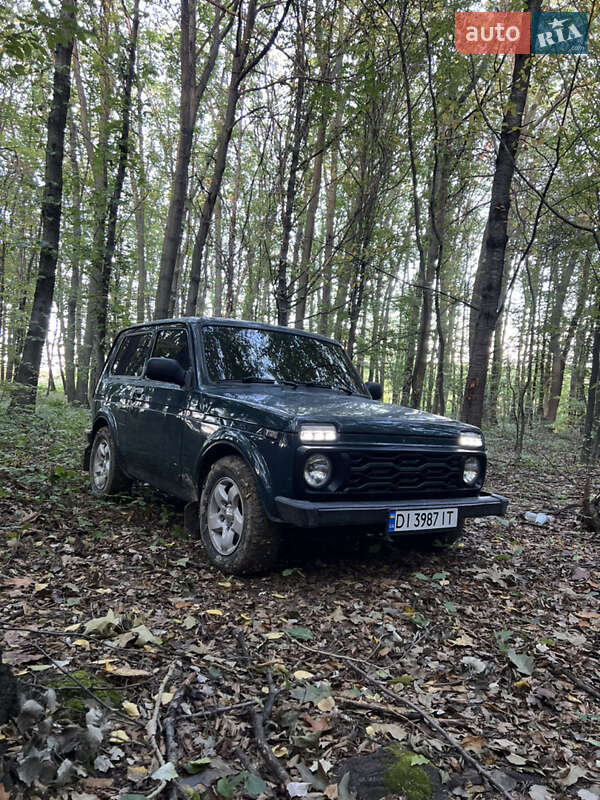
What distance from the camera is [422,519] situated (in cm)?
371

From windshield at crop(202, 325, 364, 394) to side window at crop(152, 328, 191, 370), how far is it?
23 cm

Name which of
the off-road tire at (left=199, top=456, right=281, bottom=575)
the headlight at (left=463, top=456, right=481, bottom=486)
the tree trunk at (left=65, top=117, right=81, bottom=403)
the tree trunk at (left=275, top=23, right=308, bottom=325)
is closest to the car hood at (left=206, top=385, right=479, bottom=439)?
the headlight at (left=463, top=456, right=481, bottom=486)

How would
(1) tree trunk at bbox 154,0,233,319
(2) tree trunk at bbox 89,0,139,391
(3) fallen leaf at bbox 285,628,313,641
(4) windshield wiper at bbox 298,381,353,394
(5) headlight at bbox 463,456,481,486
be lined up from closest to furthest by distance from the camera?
(3) fallen leaf at bbox 285,628,313,641
(5) headlight at bbox 463,456,481,486
(4) windshield wiper at bbox 298,381,353,394
(1) tree trunk at bbox 154,0,233,319
(2) tree trunk at bbox 89,0,139,391

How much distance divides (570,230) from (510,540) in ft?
23.4

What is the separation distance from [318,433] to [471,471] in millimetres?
1520

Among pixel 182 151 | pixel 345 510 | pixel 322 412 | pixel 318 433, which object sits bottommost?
pixel 345 510

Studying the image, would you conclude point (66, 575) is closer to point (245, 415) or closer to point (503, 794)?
point (245, 415)

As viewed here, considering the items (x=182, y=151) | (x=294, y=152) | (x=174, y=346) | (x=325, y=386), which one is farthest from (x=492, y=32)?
(x=174, y=346)

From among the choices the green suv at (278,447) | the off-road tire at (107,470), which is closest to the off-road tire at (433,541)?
the green suv at (278,447)

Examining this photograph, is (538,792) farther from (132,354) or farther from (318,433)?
(132,354)

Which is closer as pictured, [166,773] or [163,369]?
[166,773]

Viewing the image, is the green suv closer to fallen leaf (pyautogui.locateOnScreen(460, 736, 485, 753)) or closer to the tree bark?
fallen leaf (pyautogui.locateOnScreen(460, 736, 485, 753))

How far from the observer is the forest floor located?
1.91 metres

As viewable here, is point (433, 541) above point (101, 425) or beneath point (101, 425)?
beneath
